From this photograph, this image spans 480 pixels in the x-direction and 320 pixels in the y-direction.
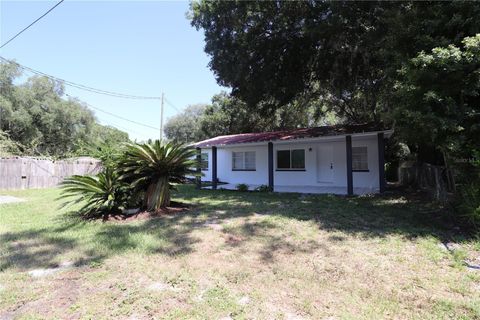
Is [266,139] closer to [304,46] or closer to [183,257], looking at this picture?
[304,46]

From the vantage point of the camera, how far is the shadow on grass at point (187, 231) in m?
5.18

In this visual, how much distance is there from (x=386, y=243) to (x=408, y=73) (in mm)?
3714

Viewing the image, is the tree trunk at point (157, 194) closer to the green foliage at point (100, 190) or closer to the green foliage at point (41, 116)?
the green foliage at point (100, 190)

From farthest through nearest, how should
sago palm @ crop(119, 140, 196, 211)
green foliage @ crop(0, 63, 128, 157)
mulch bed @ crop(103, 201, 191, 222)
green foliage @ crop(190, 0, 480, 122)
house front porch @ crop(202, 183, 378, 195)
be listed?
green foliage @ crop(0, 63, 128, 157) → house front porch @ crop(202, 183, 378, 195) → green foliage @ crop(190, 0, 480, 122) → sago palm @ crop(119, 140, 196, 211) → mulch bed @ crop(103, 201, 191, 222)

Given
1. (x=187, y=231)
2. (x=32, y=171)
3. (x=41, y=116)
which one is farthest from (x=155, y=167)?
(x=41, y=116)

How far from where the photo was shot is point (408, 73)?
6820 mm

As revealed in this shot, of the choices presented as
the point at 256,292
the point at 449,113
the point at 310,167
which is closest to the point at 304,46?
the point at 310,167

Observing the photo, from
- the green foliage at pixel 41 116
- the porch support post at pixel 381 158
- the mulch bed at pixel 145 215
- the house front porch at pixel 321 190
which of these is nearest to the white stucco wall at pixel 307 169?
the house front porch at pixel 321 190

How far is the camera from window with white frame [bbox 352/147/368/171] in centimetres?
1408

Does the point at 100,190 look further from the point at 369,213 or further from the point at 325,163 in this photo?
the point at 325,163

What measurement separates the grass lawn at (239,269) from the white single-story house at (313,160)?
18.8 feet

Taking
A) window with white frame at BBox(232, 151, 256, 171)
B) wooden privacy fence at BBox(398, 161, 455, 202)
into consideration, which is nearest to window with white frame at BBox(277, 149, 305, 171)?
window with white frame at BBox(232, 151, 256, 171)

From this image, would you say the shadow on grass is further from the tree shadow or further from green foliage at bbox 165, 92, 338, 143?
green foliage at bbox 165, 92, 338, 143

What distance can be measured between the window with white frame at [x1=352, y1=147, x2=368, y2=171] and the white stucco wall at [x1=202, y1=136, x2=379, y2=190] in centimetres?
15
